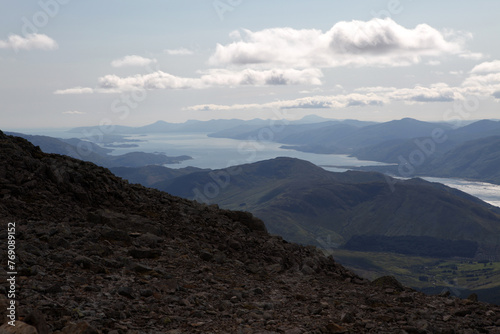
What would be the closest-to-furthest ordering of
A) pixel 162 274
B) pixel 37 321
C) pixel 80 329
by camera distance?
pixel 37 321 → pixel 80 329 → pixel 162 274

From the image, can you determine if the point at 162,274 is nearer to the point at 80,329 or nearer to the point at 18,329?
the point at 80,329

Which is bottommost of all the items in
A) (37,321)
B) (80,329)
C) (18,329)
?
(80,329)

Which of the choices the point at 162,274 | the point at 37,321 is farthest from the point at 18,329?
the point at 162,274

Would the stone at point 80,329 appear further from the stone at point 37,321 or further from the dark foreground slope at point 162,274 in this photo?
the stone at point 37,321

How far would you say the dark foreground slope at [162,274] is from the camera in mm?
12336

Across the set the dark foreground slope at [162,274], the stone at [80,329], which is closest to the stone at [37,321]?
the dark foreground slope at [162,274]

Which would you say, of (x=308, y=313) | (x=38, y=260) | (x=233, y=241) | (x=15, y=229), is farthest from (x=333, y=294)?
(x=15, y=229)

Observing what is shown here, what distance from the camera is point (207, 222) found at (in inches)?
1080

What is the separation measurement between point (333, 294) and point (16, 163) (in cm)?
2109

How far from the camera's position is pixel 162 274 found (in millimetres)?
16656

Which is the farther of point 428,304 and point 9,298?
point 428,304

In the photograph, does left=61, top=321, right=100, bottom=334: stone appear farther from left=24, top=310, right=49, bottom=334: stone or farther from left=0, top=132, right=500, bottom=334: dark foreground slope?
left=24, top=310, right=49, bottom=334: stone

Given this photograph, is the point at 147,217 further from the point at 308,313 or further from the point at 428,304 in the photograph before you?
the point at 428,304

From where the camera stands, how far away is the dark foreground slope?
1234cm
